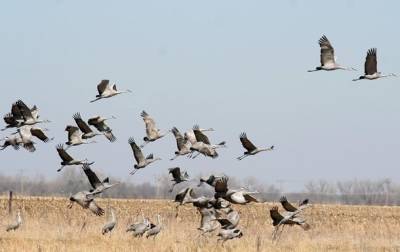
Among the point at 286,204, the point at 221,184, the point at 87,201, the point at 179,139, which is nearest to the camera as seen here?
the point at 221,184

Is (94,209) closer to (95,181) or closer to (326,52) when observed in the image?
(95,181)

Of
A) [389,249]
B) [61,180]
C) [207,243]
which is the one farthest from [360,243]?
[61,180]

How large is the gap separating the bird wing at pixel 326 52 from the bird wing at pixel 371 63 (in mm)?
775

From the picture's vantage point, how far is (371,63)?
20125 millimetres

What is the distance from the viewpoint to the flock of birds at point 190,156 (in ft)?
64.7

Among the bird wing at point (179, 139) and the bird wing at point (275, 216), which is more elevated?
the bird wing at point (179, 139)

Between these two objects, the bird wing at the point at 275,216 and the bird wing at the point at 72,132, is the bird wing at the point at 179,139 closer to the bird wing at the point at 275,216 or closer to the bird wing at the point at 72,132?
the bird wing at the point at 72,132

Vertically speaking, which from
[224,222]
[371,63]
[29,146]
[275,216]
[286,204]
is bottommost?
[224,222]

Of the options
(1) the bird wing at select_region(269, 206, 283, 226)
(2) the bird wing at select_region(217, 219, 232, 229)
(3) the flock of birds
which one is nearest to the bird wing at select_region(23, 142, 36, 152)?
(3) the flock of birds

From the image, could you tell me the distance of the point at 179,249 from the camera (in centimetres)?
1917

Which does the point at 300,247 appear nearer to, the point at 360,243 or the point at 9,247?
the point at 360,243

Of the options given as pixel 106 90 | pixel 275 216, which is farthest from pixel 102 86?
pixel 275 216

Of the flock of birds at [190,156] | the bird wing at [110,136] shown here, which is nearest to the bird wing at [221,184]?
the flock of birds at [190,156]

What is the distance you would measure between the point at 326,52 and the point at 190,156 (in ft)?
13.9
